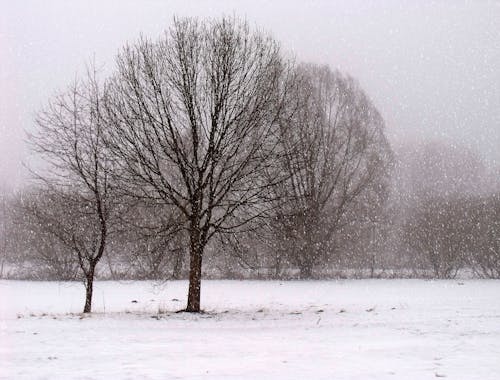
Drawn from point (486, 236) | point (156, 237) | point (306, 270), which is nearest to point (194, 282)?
point (156, 237)

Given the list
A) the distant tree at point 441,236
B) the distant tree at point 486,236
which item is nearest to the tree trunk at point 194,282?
the distant tree at point 441,236

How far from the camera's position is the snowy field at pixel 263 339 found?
7066 mm

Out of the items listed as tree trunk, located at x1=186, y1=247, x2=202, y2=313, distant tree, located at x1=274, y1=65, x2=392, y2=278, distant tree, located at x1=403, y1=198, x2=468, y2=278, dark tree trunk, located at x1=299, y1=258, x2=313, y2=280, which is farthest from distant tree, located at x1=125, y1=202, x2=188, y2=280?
distant tree, located at x1=403, y1=198, x2=468, y2=278

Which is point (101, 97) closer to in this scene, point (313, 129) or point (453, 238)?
point (313, 129)

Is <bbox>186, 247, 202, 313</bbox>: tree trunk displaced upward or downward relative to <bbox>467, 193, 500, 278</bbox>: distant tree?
downward

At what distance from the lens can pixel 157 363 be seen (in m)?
7.53

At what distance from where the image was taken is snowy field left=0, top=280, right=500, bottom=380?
23.2 feet

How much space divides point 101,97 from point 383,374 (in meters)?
12.3

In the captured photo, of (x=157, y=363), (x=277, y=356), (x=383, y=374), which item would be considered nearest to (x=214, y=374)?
(x=157, y=363)

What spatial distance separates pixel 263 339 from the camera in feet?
33.9

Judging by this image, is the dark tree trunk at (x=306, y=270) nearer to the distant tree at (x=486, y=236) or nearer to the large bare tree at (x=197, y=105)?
the distant tree at (x=486, y=236)

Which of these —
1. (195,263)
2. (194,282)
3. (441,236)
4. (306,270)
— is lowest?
(306,270)

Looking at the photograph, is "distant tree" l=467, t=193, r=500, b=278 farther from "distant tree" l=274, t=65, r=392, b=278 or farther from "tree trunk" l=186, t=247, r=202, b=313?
"tree trunk" l=186, t=247, r=202, b=313

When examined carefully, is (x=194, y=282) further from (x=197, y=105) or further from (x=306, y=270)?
(x=306, y=270)
